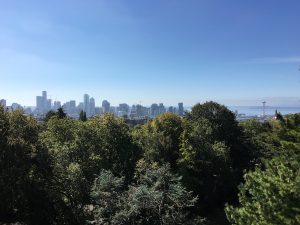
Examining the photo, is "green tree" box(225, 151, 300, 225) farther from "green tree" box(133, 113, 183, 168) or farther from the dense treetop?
"green tree" box(133, 113, 183, 168)

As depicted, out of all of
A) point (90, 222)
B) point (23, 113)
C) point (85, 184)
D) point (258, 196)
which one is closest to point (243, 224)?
point (258, 196)

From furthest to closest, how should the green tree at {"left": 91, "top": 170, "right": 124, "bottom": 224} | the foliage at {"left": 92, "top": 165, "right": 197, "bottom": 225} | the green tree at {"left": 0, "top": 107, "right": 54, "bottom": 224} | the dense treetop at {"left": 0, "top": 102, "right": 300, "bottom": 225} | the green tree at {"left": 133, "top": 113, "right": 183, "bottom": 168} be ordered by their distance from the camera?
1. the green tree at {"left": 133, "top": 113, "right": 183, "bottom": 168}
2. the green tree at {"left": 0, "top": 107, "right": 54, "bottom": 224}
3. the green tree at {"left": 91, "top": 170, "right": 124, "bottom": 224}
4. the foliage at {"left": 92, "top": 165, "right": 197, "bottom": 225}
5. the dense treetop at {"left": 0, "top": 102, "right": 300, "bottom": 225}

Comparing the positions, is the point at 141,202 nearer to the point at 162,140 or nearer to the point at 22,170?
the point at 22,170

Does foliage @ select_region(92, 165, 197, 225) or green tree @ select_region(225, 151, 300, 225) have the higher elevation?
green tree @ select_region(225, 151, 300, 225)

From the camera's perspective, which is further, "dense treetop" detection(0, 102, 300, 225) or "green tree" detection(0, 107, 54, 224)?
"green tree" detection(0, 107, 54, 224)

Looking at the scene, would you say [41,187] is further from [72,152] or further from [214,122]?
[214,122]

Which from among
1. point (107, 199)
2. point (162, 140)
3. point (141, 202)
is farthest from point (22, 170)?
point (162, 140)

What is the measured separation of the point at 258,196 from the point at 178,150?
20.8 metres

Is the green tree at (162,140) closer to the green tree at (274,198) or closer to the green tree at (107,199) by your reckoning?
the green tree at (107,199)

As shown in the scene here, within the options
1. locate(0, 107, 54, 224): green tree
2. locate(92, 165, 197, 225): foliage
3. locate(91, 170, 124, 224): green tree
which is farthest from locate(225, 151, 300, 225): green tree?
locate(0, 107, 54, 224): green tree

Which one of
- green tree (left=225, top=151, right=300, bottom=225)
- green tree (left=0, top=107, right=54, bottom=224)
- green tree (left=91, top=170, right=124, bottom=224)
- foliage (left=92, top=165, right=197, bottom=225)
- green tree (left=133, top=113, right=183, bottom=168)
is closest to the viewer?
green tree (left=225, top=151, right=300, bottom=225)

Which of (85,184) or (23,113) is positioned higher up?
(23,113)

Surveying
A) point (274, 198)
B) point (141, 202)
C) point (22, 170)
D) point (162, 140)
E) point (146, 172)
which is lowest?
point (141, 202)

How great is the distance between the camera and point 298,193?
11281 millimetres
